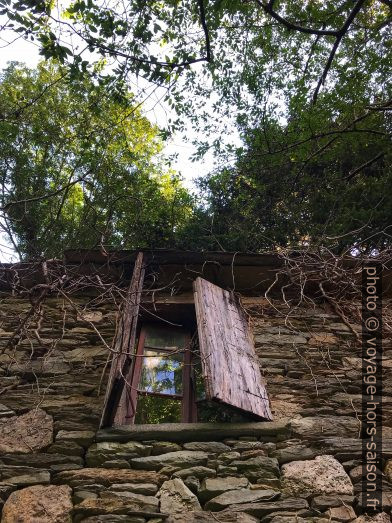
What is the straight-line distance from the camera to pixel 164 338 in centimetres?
404

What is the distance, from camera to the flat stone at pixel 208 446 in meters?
2.72

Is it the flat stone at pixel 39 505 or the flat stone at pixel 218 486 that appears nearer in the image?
the flat stone at pixel 39 505

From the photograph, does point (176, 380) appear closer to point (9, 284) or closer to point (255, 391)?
point (255, 391)

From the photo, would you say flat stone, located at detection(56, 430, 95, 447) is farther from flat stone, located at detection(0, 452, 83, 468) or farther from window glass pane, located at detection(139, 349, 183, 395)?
window glass pane, located at detection(139, 349, 183, 395)

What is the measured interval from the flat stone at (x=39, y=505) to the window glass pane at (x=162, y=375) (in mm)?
1109

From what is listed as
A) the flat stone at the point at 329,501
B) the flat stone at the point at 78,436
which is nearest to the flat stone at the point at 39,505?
the flat stone at the point at 78,436

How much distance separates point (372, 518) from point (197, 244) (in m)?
4.03

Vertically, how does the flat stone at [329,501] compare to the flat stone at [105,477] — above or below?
below

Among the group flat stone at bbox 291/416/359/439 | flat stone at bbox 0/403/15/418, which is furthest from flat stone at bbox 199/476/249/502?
flat stone at bbox 0/403/15/418

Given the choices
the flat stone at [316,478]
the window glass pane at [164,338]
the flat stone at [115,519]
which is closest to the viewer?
the flat stone at [115,519]

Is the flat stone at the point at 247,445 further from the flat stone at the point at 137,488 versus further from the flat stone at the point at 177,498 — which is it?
the flat stone at the point at 137,488

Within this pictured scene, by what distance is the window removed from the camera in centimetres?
291

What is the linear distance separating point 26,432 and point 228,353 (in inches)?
51.9

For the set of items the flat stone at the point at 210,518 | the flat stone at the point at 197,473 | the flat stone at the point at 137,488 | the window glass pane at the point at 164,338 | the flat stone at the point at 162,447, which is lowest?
the flat stone at the point at 210,518
